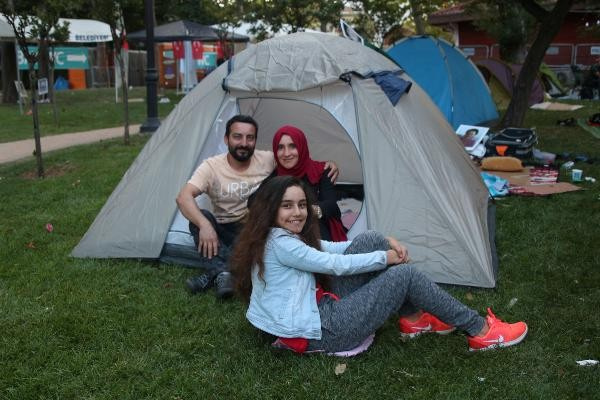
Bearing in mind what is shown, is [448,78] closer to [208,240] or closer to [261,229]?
[208,240]

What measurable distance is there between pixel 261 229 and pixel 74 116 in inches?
496

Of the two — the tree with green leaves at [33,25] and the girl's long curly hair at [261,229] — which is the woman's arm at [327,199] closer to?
the girl's long curly hair at [261,229]

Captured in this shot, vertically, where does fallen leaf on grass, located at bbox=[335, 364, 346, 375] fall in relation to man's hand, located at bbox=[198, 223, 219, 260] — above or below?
below

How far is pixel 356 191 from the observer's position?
232 inches

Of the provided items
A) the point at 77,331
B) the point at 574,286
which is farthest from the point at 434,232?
the point at 77,331

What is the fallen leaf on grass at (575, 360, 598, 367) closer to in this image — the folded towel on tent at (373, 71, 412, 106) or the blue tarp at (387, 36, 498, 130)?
the folded towel on tent at (373, 71, 412, 106)

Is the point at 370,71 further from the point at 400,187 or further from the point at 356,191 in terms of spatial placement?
the point at 356,191

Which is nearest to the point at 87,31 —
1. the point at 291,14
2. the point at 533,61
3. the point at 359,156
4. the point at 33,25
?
the point at 291,14

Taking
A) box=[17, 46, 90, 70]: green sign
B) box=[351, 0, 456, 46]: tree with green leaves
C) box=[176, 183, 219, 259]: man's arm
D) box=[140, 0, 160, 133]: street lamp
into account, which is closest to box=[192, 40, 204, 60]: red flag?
box=[351, 0, 456, 46]: tree with green leaves

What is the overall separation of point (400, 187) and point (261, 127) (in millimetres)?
2344

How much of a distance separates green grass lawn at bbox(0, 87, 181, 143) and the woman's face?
828 centimetres

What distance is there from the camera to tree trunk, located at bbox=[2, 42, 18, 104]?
55.1 ft

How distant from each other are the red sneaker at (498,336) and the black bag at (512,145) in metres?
5.40

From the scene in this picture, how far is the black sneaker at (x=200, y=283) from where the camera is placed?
12.9 feet
